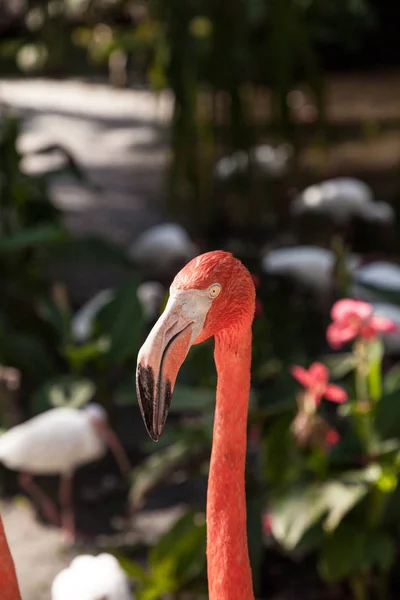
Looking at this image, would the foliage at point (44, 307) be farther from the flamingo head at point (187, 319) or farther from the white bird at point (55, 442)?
the flamingo head at point (187, 319)

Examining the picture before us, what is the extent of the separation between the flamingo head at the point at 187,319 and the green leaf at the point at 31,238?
2.36 m

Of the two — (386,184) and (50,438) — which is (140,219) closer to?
(386,184)

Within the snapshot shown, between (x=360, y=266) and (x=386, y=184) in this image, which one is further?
(x=386, y=184)

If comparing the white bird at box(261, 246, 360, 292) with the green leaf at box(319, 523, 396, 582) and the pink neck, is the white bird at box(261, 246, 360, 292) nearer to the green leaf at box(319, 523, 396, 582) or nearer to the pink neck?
the green leaf at box(319, 523, 396, 582)

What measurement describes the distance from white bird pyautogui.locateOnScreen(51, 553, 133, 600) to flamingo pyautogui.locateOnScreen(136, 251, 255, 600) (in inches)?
27.9

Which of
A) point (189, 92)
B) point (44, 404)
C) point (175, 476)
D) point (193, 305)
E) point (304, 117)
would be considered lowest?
point (304, 117)

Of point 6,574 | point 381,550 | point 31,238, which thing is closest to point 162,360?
point 6,574

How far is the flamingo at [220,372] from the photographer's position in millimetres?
1205

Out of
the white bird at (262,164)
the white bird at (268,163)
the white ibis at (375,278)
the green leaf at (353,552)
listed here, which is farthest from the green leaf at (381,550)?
the white bird at (268,163)

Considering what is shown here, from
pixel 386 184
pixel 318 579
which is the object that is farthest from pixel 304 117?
pixel 318 579

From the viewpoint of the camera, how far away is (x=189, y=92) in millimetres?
4234

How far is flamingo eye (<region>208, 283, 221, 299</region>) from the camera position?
1.28 meters

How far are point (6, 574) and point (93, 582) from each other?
0.68 m

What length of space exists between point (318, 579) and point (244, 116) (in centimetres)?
230
